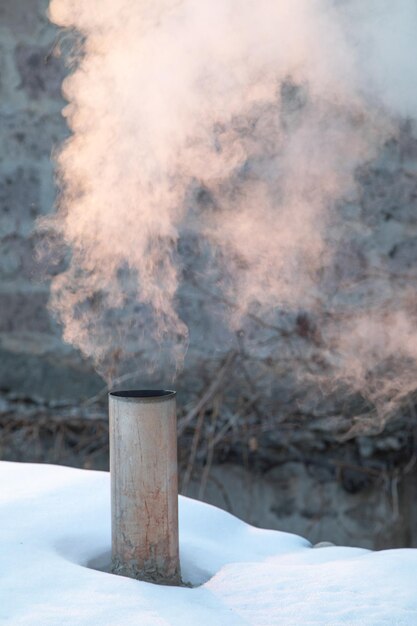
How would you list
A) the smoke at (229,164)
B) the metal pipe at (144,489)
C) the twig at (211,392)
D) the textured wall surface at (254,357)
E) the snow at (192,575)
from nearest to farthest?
the snow at (192,575) < the metal pipe at (144,489) < the smoke at (229,164) < the textured wall surface at (254,357) < the twig at (211,392)

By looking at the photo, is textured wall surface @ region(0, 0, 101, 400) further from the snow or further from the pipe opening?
the pipe opening

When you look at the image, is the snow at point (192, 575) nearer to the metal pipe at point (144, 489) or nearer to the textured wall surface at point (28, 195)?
the metal pipe at point (144, 489)

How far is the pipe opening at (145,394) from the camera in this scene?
1.61 metres

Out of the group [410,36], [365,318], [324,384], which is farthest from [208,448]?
[410,36]

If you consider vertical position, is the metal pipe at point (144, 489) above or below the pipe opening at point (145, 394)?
below

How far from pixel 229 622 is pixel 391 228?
1.87m

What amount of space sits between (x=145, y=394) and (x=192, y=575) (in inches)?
12.0

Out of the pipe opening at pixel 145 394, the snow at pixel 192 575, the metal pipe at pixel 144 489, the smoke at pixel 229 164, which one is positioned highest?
the smoke at pixel 229 164

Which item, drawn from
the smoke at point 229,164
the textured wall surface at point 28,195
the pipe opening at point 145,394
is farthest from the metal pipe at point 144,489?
the textured wall surface at point 28,195

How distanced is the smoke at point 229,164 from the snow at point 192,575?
0.92m

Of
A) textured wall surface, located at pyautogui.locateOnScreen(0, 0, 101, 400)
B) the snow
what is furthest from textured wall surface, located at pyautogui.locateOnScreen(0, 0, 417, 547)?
the snow

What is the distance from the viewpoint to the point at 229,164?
308cm

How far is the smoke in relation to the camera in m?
2.50

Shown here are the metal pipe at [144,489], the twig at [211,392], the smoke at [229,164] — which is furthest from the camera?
the twig at [211,392]
